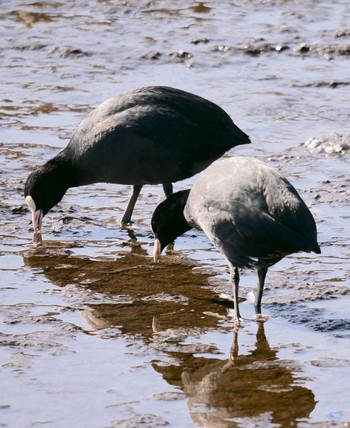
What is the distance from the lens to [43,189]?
813 cm

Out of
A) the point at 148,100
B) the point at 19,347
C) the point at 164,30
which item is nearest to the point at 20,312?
the point at 19,347

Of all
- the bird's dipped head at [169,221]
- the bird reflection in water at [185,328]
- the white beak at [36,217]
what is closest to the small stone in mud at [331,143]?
the bird reflection in water at [185,328]

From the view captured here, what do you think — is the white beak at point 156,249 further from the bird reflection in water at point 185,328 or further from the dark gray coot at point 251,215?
the dark gray coot at point 251,215

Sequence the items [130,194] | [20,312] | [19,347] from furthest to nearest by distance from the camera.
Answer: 1. [130,194]
2. [20,312]
3. [19,347]

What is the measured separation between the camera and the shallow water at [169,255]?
549 cm

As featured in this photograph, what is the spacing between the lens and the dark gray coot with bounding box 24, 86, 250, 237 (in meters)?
7.95

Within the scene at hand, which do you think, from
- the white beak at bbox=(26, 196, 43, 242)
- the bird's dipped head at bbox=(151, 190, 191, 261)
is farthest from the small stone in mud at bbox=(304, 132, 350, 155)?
the white beak at bbox=(26, 196, 43, 242)

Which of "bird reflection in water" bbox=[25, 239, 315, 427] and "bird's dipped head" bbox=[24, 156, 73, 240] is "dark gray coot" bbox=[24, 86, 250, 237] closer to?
"bird's dipped head" bbox=[24, 156, 73, 240]

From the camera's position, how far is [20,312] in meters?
6.50

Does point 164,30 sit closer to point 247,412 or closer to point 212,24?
point 212,24

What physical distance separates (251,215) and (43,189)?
7.72 feet

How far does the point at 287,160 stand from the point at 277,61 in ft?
8.98

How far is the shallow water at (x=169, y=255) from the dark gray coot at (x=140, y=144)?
0.28 m

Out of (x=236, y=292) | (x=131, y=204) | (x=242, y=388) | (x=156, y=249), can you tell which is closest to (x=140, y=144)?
(x=131, y=204)
